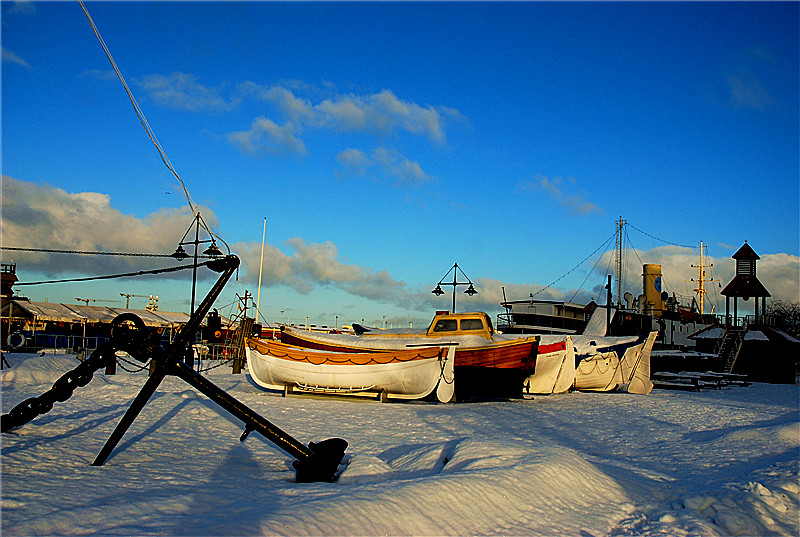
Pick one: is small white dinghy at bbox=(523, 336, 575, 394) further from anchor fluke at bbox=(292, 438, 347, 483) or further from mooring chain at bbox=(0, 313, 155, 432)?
mooring chain at bbox=(0, 313, 155, 432)

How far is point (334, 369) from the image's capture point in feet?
54.4

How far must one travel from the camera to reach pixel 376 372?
53.5 ft

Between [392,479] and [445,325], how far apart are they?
48.1ft

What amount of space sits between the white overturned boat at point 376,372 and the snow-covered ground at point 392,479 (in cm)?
362

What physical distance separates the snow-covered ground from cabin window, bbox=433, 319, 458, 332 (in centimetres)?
841

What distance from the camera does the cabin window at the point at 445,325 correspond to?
2098cm

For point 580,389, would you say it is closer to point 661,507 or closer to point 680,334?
point 661,507

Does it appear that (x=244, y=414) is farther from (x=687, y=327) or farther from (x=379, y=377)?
(x=687, y=327)

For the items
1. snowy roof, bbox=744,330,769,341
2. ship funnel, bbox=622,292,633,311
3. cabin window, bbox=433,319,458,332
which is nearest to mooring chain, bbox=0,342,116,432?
cabin window, bbox=433,319,458,332

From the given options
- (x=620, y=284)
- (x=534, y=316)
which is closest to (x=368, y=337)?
(x=534, y=316)

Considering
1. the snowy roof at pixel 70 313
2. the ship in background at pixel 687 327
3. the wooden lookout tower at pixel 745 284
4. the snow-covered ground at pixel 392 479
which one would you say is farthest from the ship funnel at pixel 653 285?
the snow-covered ground at pixel 392 479

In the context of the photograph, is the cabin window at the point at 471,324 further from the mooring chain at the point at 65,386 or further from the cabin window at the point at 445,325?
the mooring chain at the point at 65,386

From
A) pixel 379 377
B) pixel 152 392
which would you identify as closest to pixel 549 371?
pixel 379 377

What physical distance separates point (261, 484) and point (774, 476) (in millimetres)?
6217
